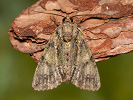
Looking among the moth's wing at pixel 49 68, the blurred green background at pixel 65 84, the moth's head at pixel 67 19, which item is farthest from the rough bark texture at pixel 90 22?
the blurred green background at pixel 65 84

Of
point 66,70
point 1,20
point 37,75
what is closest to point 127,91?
point 66,70

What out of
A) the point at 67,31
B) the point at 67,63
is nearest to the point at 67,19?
the point at 67,31

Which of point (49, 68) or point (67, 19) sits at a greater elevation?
point (67, 19)

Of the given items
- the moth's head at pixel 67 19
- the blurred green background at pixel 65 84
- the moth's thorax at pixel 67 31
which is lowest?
the blurred green background at pixel 65 84

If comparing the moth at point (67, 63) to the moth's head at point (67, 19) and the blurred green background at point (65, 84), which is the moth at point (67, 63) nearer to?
the moth's head at point (67, 19)

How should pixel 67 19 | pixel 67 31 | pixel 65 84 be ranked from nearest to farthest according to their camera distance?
pixel 67 19 < pixel 67 31 < pixel 65 84

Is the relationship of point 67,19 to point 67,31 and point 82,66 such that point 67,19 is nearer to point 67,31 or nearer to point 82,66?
point 67,31

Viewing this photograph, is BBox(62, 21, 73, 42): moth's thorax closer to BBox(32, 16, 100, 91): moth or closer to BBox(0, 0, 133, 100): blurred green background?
BBox(32, 16, 100, 91): moth
